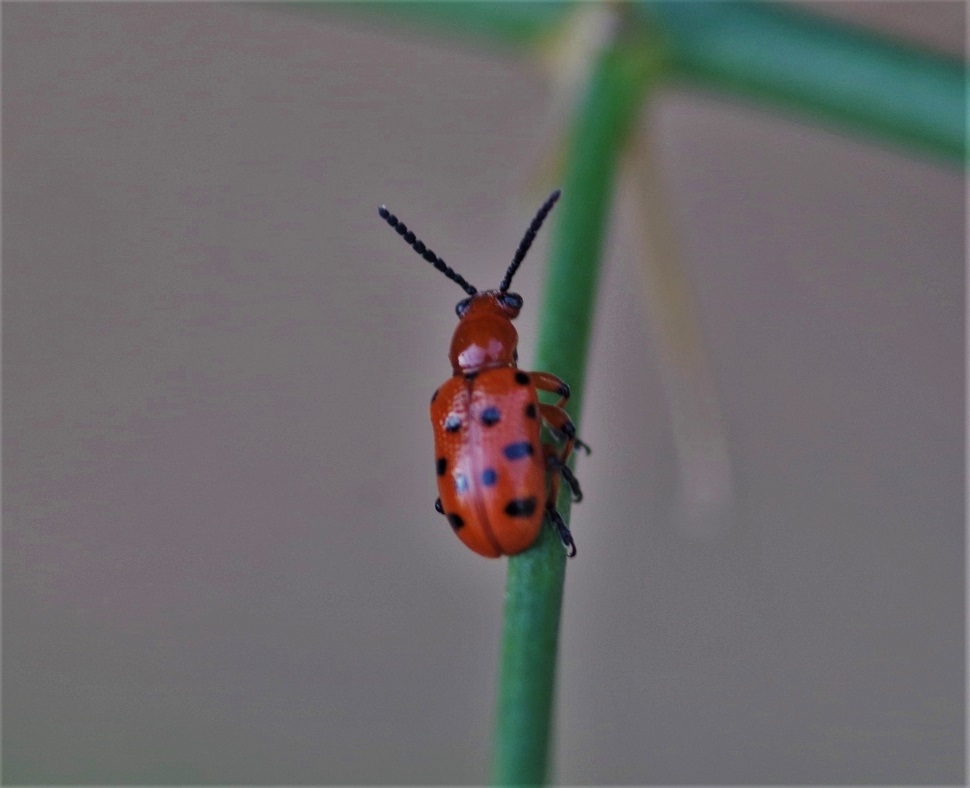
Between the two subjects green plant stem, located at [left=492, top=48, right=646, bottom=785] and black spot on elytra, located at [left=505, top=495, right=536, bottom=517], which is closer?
green plant stem, located at [left=492, top=48, right=646, bottom=785]

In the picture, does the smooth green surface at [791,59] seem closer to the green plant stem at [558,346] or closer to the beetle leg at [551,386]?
the green plant stem at [558,346]

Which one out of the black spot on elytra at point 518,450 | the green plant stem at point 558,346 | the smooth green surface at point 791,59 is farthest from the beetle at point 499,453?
the smooth green surface at point 791,59

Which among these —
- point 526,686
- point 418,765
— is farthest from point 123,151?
point 526,686

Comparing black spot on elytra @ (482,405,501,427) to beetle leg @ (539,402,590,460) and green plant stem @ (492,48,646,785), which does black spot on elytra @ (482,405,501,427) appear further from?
green plant stem @ (492,48,646,785)

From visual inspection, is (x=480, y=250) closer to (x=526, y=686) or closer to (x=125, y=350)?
(x=125, y=350)

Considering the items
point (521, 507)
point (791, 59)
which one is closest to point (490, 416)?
point (521, 507)

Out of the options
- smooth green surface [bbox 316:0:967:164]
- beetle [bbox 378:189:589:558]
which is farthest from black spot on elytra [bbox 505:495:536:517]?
smooth green surface [bbox 316:0:967:164]

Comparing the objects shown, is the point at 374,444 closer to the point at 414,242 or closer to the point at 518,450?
the point at 414,242

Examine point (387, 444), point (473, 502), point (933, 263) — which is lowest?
point (473, 502)
